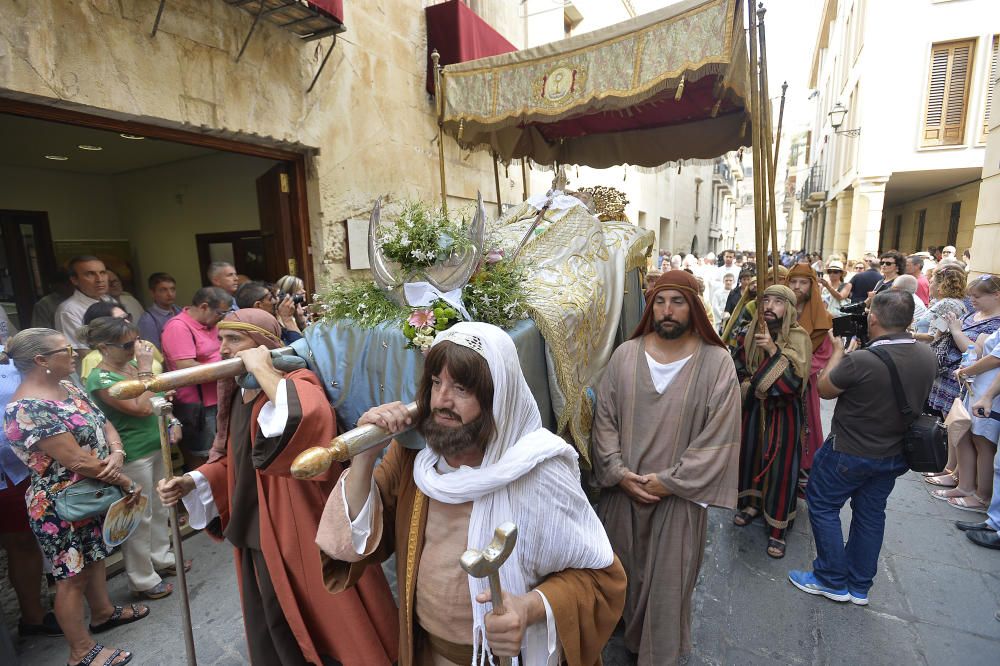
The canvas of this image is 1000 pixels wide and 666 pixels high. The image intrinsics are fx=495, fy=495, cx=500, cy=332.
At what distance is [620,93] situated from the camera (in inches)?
154

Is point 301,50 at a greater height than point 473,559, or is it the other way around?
point 301,50

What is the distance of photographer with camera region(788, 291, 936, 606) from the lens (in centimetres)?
276

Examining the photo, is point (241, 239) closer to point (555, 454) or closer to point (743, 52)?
point (743, 52)

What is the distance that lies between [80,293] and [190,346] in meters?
1.32

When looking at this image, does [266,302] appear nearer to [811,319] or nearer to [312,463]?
[312,463]

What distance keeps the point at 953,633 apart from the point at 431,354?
3.42 metres

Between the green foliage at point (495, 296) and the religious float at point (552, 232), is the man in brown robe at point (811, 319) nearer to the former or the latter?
the religious float at point (552, 232)

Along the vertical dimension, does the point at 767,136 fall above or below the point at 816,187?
below

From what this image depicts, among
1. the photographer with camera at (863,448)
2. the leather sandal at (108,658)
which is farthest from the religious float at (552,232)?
the leather sandal at (108,658)

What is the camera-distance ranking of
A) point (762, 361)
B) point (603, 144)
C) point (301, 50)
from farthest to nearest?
point (603, 144)
point (301, 50)
point (762, 361)

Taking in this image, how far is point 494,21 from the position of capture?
870cm

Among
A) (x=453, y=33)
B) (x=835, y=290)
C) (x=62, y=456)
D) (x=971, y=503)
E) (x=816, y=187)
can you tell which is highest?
(x=816, y=187)

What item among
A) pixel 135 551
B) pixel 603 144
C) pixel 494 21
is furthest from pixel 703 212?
pixel 135 551

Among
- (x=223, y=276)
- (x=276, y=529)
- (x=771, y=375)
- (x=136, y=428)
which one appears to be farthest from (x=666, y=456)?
(x=223, y=276)
